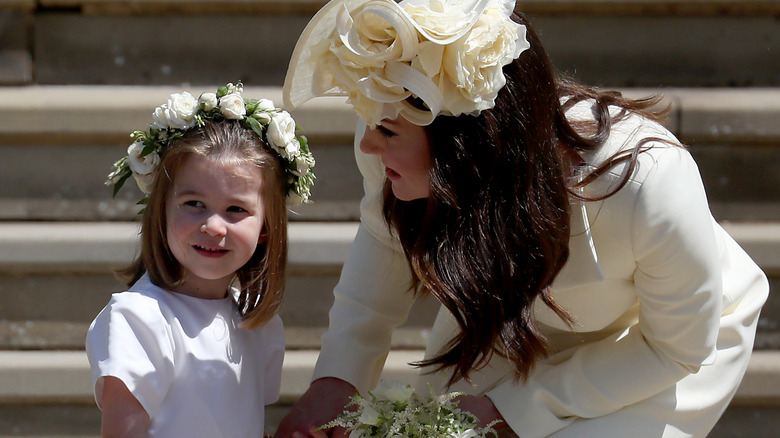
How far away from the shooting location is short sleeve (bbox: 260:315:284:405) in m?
2.43

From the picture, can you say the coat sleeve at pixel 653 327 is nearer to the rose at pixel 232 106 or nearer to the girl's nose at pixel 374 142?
the girl's nose at pixel 374 142

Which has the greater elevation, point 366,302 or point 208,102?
point 208,102

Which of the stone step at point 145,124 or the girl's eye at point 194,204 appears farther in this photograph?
the stone step at point 145,124

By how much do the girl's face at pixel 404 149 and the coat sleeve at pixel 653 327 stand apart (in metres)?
0.47

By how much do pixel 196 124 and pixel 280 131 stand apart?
201 millimetres

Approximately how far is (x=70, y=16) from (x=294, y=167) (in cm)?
147

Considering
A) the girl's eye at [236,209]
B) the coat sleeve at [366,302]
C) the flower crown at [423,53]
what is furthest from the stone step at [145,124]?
the flower crown at [423,53]

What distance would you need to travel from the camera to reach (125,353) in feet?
6.68

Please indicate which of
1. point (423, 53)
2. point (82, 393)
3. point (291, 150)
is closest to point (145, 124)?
point (82, 393)

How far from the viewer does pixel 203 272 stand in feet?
7.29

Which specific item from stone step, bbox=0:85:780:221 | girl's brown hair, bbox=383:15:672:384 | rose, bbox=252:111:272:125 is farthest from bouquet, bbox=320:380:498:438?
stone step, bbox=0:85:780:221

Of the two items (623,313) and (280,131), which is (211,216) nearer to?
(280,131)

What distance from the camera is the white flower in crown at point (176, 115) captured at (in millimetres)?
2254

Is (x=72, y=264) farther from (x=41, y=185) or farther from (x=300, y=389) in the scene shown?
(x=300, y=389)
